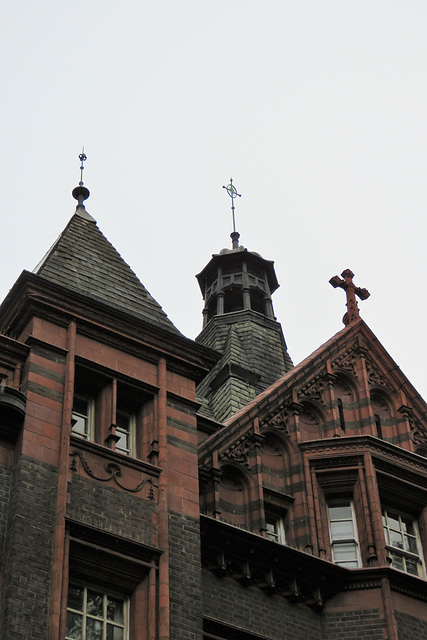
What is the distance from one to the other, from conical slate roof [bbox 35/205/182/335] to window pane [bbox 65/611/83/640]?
6.85 m

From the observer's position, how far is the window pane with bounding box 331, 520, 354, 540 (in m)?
25.3

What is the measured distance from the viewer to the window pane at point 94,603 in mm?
20438

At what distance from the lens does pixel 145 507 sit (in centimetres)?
2191

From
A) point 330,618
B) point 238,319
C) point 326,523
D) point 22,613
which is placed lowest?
point 22,613

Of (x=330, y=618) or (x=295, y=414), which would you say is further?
(x=295, y=414)

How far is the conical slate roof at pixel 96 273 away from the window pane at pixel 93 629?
6.83 m

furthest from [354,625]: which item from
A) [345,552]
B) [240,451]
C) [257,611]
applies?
[240,451]

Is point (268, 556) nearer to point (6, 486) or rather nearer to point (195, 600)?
point (195, 600)

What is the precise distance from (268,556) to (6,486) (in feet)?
18.8

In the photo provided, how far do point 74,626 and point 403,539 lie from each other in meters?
8.56

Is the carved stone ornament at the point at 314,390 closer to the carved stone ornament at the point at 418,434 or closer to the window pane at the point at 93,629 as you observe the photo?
the carved stone ornament at the point at 418,434

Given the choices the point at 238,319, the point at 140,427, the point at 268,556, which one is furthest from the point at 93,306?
the point at 238,319

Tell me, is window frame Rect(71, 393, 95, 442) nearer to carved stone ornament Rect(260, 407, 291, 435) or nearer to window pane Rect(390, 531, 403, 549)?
carved stone ornament Rect(260, 407, 291, 435)

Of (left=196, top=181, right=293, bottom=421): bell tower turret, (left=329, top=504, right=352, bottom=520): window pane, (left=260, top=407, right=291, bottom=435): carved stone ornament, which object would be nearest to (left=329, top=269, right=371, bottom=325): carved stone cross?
(left=260, top=407, right=291, bottom=435): carved stone ornament
